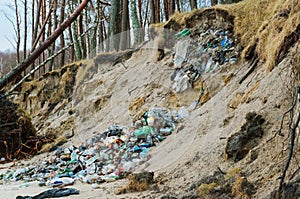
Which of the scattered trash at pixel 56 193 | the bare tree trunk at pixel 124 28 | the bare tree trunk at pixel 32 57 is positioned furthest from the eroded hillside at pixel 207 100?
the bare tree trunk at pixel 32 57

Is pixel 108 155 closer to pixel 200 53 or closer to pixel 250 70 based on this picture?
pixel 250 70

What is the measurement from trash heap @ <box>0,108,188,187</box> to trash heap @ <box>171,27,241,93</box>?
0.98 metres

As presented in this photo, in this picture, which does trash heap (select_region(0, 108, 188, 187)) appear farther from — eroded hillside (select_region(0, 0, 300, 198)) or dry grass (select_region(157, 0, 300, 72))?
dry grass (select_region(157, 0, 300, 72))

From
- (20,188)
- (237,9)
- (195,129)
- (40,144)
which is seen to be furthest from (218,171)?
(40,144)

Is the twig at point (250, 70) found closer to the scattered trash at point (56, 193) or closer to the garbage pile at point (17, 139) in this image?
the scattered trash at point (56, 193)

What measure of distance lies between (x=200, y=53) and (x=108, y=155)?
2.92 m

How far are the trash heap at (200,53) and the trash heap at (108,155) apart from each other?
982 millimetres

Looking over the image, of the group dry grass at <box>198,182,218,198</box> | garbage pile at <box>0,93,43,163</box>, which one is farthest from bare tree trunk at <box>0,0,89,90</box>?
garbage pile at <box>0,93,43,163</box>

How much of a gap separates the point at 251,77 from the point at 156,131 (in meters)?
1.81

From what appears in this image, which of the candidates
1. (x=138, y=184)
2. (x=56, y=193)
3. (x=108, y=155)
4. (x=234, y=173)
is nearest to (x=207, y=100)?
(x=108, y=155)

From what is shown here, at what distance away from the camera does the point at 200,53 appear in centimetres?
767

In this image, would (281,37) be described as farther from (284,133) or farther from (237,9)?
(237,9)

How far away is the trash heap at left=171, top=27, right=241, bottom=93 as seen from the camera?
7174mm

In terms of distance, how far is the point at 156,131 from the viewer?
20.9 feet
